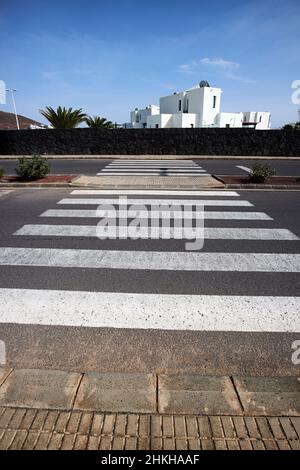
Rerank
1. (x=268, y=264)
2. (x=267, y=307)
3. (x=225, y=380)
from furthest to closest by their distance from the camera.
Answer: (x=268, y=264), (x=267, y=307), (x=225, y=380)

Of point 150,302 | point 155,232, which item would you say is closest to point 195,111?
point 155,232

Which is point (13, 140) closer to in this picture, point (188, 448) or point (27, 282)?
point (27, 282)

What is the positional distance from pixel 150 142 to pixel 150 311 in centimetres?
2082

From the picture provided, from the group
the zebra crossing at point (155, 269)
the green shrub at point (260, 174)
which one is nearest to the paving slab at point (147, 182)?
the green shrub at point (260, 174)

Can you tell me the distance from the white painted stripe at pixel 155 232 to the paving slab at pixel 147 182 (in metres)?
4.71

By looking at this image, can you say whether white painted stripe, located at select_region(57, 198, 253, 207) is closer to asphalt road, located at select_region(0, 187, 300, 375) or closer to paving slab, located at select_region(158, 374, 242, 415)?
asphalt road, located at select_region(0, 187, 300, 375)

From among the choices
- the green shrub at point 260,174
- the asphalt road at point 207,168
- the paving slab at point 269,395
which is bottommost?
the paving slab at point 269,395

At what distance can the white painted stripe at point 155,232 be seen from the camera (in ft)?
20.4

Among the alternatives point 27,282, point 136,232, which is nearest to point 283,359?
point 27,282

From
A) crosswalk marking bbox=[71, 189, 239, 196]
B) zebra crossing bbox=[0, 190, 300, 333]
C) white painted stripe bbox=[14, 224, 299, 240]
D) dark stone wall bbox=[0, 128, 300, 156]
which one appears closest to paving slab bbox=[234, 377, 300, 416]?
zebra crossing bbox=[0, 190, 300, 333]

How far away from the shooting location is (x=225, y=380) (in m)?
2.76

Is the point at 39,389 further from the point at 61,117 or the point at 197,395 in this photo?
the point at 61,117

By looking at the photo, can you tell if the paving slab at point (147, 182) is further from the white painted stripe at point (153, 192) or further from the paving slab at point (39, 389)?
the paving slab at point (39, 389)
